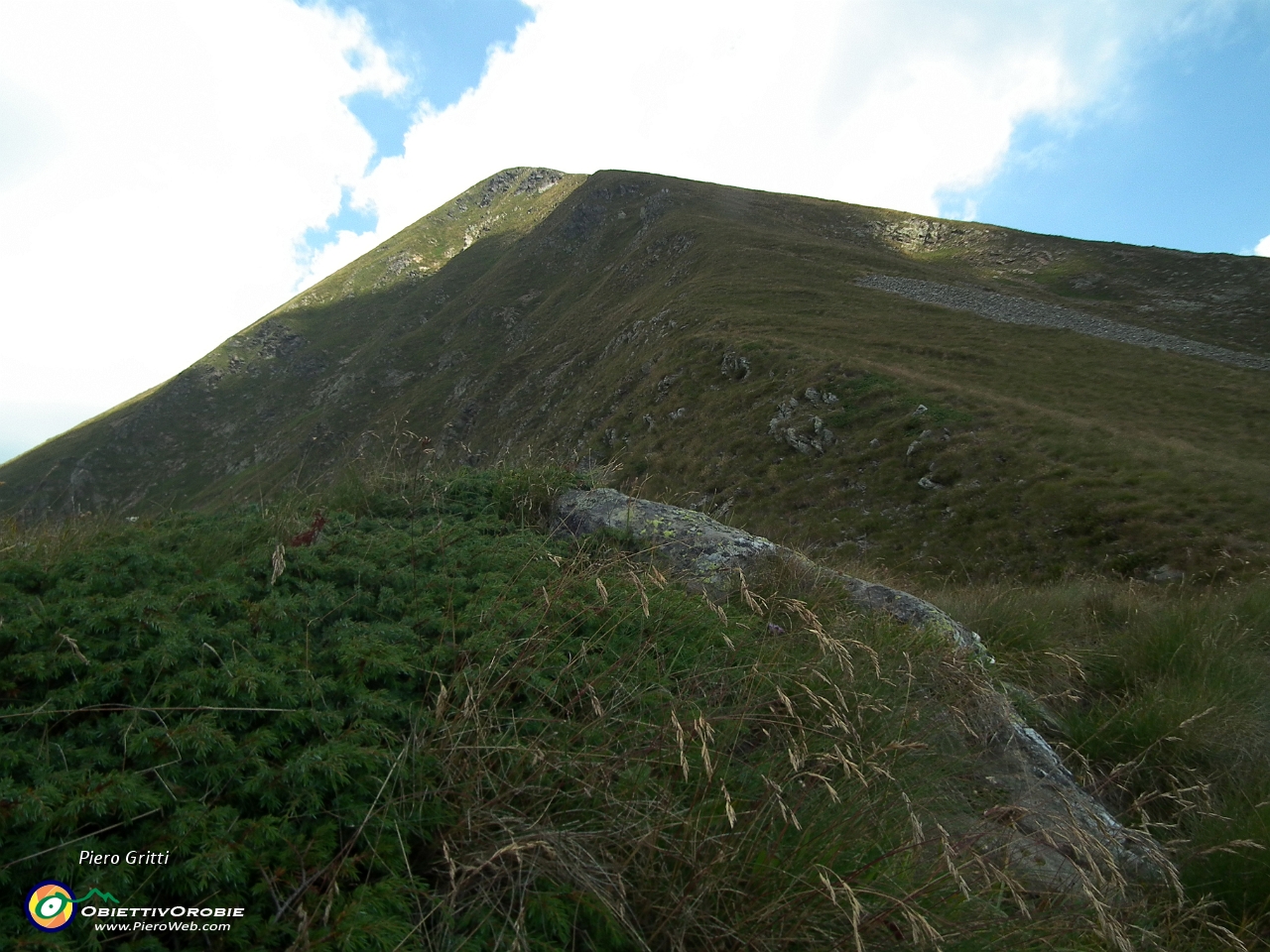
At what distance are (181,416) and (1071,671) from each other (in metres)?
125

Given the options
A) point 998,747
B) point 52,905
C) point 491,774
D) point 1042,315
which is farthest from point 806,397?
point 52,905

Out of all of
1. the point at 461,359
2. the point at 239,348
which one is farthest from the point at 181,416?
the point at 461,359

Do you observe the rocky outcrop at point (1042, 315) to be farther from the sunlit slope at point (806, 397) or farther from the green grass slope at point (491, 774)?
the green grass slope at point (491, 774)

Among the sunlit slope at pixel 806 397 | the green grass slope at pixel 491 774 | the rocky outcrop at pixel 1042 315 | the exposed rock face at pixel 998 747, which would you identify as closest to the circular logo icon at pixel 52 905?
the green grass slope at pixel 491 774

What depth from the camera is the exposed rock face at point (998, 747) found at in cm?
296

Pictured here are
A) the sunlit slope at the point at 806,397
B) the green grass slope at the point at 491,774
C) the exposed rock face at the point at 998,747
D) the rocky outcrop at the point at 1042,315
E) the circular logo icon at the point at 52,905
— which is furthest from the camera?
the rocky outcrop at the point at 1042,315

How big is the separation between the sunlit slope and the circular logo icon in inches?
202

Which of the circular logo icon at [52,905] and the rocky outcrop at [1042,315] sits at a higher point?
the rocky outcrop at [1042,315]

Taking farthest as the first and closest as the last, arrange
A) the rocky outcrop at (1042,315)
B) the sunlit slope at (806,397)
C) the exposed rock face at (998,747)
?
the rocky outcrop at (1042,315) < the sunlit slope at (806,397) < the exposed rock face at (998,747)

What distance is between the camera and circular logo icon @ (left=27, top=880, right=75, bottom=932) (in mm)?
1915

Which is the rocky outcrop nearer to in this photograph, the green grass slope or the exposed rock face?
the exposed rock face

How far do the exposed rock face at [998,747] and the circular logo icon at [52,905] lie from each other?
3.43 metres

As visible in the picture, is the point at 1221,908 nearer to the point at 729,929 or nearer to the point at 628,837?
the point at 729,929

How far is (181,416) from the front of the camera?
10062 centimetres
